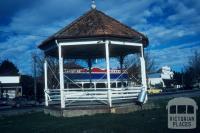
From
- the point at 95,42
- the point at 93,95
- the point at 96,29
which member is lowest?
the point at 93,95

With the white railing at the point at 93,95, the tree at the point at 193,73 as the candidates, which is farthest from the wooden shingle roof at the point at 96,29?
the tree at the point at 193,73

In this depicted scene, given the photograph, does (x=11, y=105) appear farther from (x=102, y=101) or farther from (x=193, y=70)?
(x=193, y=70)

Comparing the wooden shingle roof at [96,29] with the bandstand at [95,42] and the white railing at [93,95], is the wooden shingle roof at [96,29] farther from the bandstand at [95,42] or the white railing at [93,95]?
the white railing at [93,95]

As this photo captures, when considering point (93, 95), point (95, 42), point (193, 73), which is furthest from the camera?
point (193, 73)

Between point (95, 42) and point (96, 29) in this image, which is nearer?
point (95, 42)

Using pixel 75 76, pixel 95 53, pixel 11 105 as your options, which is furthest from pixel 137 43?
pixel 11 105

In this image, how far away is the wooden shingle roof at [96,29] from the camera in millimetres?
19906

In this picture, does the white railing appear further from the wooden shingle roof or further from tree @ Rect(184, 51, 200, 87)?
tree @ Rect(184, 51, 200, 87)

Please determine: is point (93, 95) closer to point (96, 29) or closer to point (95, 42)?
point (95, 42)

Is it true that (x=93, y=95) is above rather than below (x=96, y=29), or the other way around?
below

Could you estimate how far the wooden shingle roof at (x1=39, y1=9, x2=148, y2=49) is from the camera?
19.9 m

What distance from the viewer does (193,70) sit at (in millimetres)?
100500

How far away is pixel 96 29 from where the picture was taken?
20391 millimetres

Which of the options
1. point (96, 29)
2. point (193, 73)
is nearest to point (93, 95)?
point (96, 29)
